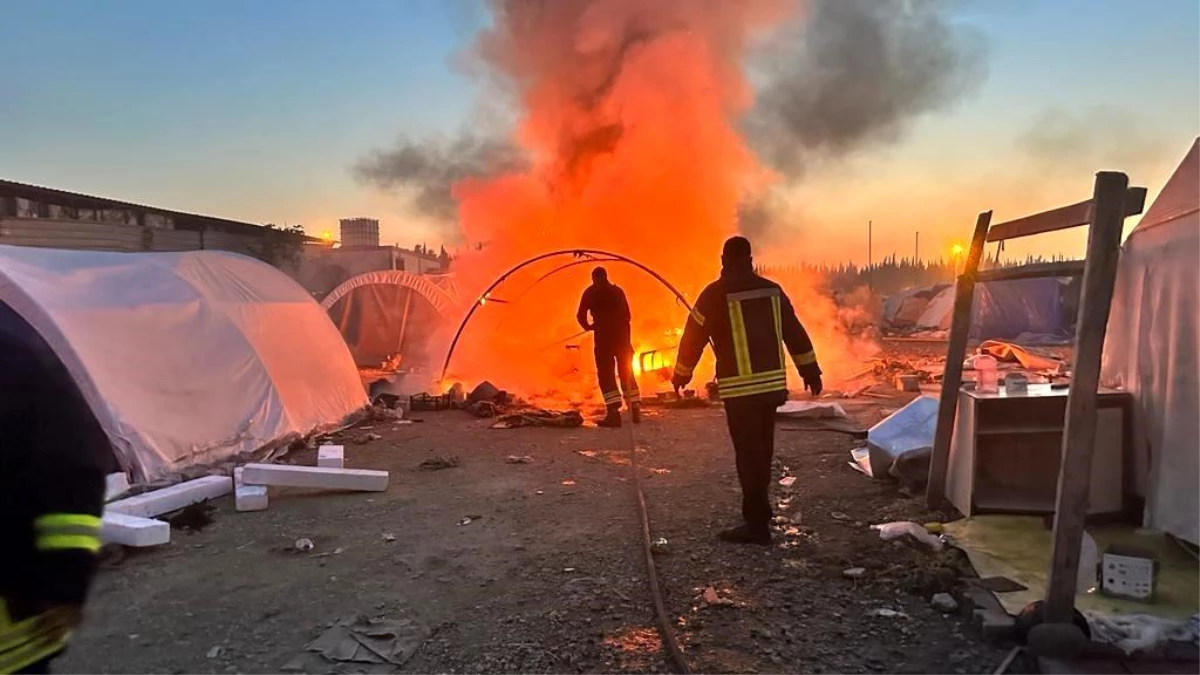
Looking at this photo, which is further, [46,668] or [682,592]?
[682,592]

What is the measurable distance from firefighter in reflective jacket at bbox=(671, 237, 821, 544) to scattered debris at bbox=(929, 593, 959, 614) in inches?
52.2

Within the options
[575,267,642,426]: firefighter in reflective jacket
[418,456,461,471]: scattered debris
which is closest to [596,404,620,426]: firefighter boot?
[575,267,642,426]: firefighter in reflective jacket

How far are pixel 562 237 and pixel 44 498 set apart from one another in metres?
14.4

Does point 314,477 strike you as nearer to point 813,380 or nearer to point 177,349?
point 177,349

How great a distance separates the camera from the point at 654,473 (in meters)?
7.86

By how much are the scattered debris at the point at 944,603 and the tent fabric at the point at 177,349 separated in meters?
6.59

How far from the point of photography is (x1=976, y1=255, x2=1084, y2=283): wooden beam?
473cm

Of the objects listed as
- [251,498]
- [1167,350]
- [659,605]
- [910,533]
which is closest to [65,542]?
[659,605]

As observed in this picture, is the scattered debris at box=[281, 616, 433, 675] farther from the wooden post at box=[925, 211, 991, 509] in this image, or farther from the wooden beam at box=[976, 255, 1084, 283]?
the wooden beam at box=[976, 255, 1084, 283]

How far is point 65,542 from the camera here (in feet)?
5.82

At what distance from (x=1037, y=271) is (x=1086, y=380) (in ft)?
5.71

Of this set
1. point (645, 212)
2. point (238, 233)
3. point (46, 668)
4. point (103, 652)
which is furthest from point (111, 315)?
point (238, 233)

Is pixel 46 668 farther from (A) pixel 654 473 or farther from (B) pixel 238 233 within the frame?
(B) pixel 238 233

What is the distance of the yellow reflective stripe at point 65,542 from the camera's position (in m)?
1.76
